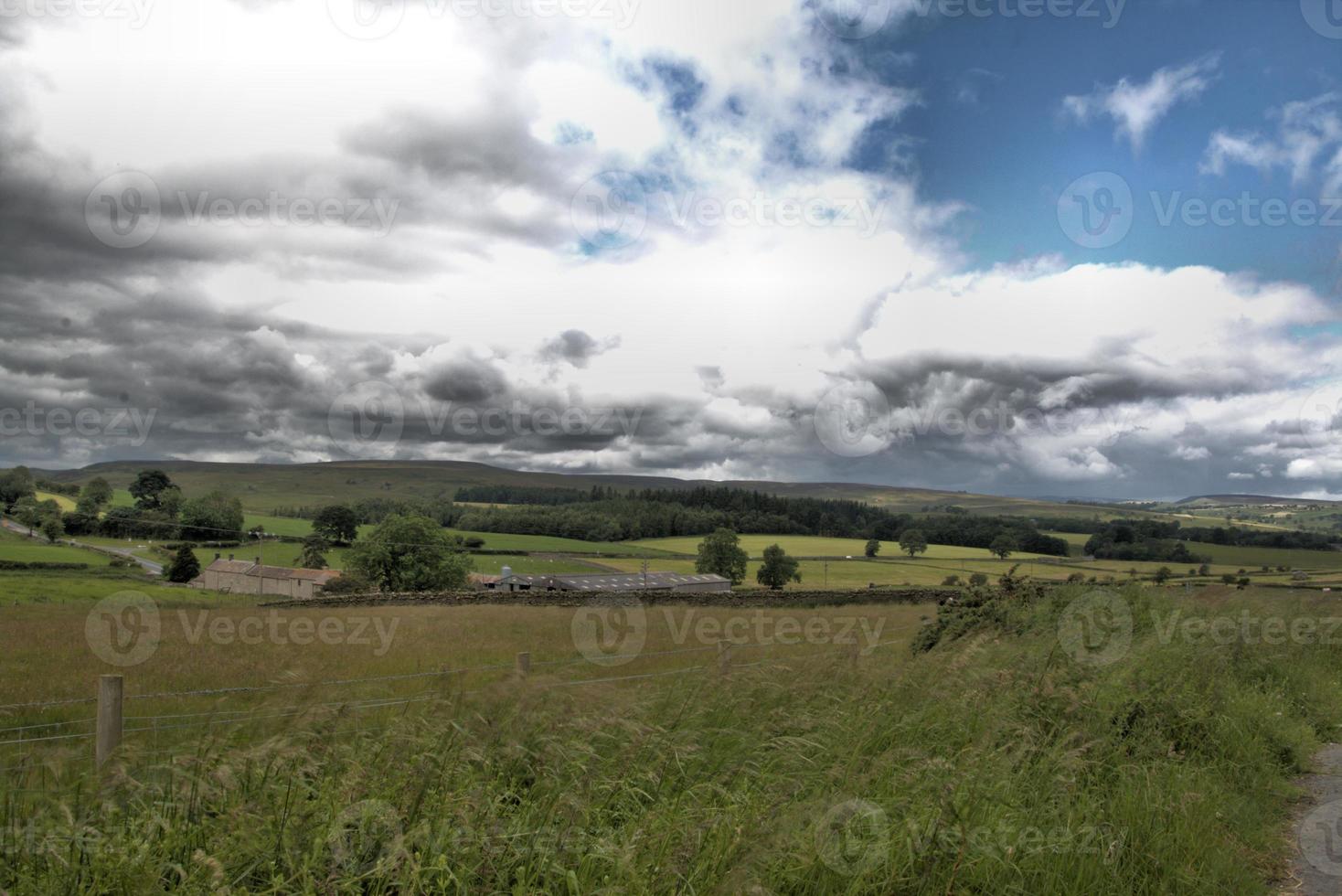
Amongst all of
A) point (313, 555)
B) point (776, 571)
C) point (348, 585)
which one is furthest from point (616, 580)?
point (313, 555)

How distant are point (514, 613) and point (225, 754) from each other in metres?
32.2

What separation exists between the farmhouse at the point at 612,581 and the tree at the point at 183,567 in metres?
32.3

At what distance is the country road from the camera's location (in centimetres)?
8606

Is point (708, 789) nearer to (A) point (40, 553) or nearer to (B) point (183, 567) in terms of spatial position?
(B) point (183, 567)

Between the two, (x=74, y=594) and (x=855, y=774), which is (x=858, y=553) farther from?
(x=855, y=774)

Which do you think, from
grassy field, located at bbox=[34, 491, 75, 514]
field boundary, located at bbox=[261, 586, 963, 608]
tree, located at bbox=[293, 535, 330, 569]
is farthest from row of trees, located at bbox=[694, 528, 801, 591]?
grassy field, located at bbox=[34, 491, 75, 514]

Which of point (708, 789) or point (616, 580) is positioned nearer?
point (708, 789)

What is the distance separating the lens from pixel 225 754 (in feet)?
12.2

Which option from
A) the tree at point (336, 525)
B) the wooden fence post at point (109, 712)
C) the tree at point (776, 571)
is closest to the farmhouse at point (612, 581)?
the tree at point (776, 571)

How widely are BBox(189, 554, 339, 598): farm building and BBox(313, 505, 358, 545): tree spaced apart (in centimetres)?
1356

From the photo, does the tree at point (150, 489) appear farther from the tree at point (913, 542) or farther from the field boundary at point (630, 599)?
the tree at point (913, 542)

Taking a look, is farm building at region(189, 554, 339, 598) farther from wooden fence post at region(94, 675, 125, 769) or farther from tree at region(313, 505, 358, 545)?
wooden fence post at region(94, 675, 125, 769)

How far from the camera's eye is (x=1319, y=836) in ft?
19.3

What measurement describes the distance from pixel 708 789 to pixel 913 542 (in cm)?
8379
